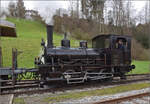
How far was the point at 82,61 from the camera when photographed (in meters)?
7.76

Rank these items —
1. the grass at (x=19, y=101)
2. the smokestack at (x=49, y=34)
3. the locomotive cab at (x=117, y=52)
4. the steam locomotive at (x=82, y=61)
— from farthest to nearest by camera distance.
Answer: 1. the locomotive cab at (x=117, y=52)
2. the smokestack at (x=49, y=34)
3. the steam locomotive at (x=82, y=61)
4. the grass at (x=19, y=101)

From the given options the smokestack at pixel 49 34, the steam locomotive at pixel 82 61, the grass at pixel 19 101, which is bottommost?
the grass at pixel 19 101

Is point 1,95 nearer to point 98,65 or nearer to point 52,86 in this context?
point 52,86

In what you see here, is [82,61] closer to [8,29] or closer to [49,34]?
[49,34]

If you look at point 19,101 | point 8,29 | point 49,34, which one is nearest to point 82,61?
point 49,34

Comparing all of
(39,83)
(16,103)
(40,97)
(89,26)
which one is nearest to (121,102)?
(40,97)

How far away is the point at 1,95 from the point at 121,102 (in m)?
4.80

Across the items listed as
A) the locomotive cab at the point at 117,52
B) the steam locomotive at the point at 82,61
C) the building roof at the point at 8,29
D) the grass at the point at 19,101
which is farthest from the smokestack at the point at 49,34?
the grass at the point at 19,101

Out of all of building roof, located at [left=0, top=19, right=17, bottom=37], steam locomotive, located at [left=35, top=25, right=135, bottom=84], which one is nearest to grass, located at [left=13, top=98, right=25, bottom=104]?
steam locomotive, located at [left=35, top=25, right=135, bottom=84]

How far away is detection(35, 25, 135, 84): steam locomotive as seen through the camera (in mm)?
7020

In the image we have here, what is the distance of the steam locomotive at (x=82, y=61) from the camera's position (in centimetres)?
702

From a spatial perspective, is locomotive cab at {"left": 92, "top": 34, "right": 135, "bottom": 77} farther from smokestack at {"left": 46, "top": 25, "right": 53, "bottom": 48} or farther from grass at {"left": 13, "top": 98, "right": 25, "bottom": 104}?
grass at {"left": 13, "top": 98, "right": 25, "bottom": 104}

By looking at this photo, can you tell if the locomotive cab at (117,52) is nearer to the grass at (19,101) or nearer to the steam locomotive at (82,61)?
the steam locomotive at (82,61)

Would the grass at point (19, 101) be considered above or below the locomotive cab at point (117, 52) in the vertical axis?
below
